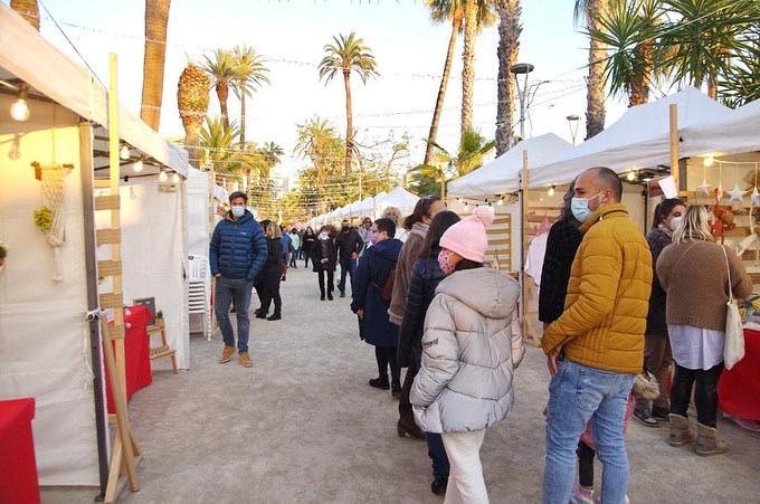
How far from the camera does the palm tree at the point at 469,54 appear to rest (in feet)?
60.5

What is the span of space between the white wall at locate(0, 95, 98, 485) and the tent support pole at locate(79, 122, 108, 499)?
31mm

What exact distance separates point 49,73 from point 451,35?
913 inches

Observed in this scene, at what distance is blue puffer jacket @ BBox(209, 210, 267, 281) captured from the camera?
6051 millimetres

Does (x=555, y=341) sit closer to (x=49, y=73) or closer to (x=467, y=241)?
(x=467, y=241)

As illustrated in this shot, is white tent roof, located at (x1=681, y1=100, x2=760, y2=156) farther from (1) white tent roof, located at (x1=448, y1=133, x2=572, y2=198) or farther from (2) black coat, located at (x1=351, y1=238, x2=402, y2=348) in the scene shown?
(1) white tent roof, located at (x1=448, y1=133, x2=572, y2=198)

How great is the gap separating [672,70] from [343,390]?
850cm

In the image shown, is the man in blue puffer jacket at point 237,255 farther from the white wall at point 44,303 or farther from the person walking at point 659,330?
the person walking at point 659,330

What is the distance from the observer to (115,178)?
3.30 meters

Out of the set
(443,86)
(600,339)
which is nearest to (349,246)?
(600,339)

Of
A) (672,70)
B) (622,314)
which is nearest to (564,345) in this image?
(622,314)

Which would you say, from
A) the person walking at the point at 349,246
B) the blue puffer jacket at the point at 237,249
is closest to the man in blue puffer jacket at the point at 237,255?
the blue puffer jacket at the point at 237,249

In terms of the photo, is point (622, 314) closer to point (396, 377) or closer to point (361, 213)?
point (396, 377)

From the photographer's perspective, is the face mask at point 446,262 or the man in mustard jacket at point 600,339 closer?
the man in mustard jacket at point 600,339

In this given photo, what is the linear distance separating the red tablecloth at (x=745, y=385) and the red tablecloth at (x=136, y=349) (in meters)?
5.03
